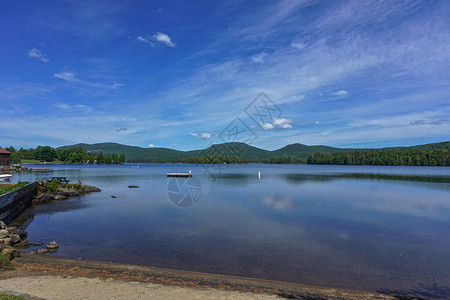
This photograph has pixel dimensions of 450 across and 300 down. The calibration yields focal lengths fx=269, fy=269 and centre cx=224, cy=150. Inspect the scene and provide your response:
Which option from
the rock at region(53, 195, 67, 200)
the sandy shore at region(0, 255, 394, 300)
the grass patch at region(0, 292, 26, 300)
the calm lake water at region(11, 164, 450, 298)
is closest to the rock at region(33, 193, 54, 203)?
the rock at region(53, 195, 67, 200)

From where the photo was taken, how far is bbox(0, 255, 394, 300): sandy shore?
8.82m

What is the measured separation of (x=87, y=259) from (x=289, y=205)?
2268 cm

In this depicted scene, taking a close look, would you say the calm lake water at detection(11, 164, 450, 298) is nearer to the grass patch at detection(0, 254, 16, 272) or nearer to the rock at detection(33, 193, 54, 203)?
the grass patch at detection(0, 254, 16, 272)

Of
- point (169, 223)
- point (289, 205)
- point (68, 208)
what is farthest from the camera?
point (289, 205)

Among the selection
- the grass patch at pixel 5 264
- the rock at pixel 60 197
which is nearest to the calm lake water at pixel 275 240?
the grass patch at pixel 5 264

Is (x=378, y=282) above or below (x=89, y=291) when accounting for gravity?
below

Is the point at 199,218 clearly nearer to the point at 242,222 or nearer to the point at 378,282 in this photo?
the point at 242,222

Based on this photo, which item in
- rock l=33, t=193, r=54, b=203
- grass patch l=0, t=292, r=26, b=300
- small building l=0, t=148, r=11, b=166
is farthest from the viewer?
small building l=0, t=148, r=11, b=166

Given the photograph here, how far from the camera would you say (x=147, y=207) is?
29344 millimetres

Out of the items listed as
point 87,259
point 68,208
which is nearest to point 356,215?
point 87,259

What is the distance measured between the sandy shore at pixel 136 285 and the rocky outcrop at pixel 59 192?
24675mm

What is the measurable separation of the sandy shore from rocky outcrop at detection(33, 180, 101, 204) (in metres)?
24.7

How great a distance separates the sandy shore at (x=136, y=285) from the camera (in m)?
8.82

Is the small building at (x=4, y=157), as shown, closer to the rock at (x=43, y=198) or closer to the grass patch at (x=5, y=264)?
the rock at (x=43, y=198)
